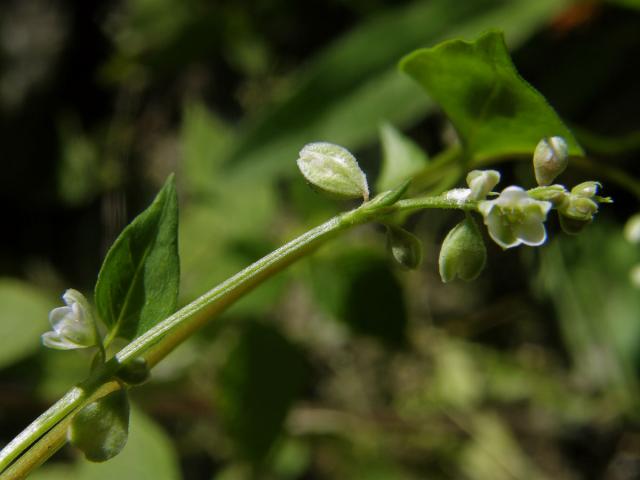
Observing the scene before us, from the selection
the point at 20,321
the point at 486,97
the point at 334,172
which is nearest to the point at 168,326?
the point at 334,172

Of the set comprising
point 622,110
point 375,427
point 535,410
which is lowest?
point 535,410

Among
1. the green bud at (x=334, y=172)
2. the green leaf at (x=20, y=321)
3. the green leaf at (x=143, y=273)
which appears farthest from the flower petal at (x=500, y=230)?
the green leaf at (x=20, y=321)

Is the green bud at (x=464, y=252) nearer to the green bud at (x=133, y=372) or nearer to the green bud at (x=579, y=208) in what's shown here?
the green bud at (x=579, y=208)

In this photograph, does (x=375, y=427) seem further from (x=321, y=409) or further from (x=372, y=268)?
(x=372, y=268)

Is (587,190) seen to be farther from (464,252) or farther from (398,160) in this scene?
(398,160)

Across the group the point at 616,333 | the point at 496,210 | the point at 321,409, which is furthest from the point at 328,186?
the point at 321,409

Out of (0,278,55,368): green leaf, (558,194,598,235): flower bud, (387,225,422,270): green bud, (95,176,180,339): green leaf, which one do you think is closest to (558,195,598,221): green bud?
(558,194,598,235): flower bud
